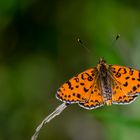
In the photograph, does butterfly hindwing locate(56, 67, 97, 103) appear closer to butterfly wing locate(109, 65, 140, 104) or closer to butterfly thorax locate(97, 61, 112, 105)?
butterfly thorax locate(97, 61, 112, 105)

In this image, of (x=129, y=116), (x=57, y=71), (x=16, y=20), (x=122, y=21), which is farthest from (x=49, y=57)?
(x=129, y=116)

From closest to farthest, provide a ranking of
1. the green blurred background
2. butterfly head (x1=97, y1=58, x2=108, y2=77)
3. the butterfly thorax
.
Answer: the butterfly thorax
butterfly head (x1=97, y1=58, x2=108, y2=77)
the green blurred background

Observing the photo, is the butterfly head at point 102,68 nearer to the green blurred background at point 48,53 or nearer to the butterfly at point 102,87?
the butterfly at point 102,87

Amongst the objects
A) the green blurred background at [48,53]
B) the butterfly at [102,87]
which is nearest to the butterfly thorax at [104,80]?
the butterfly at [102,87]

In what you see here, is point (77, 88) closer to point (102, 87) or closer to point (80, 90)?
point (80, 90)

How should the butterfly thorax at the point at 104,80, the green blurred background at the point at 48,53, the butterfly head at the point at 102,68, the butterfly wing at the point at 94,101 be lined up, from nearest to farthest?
1. the butterfly wing at the point at 94,101
2. the butterfly thorax at the point at 104,80
3. the butterfly head at the point at 102,68
4. the green blurred background at the point at 48,53

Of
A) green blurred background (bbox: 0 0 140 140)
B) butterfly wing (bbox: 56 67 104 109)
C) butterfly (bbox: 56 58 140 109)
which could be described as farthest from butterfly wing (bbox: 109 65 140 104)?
green blurred background (bbox: 0 0 140 140)

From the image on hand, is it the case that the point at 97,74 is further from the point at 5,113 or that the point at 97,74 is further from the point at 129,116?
the point at 5,113

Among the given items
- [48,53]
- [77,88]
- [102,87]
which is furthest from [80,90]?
[48,53]
